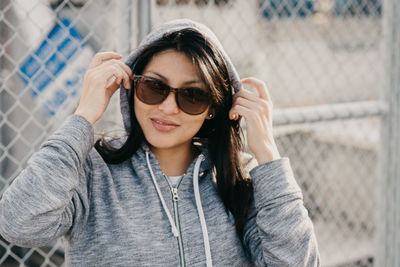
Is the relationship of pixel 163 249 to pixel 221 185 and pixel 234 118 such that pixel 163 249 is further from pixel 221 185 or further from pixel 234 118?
pixel 234 118

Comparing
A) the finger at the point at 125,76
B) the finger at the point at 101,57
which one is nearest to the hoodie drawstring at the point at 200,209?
the finger at the point at 125,76

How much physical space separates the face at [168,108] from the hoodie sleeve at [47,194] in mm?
231

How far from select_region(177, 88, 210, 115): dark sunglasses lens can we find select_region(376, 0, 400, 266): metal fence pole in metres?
1.56

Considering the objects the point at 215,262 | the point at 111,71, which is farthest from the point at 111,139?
the point at 215,262

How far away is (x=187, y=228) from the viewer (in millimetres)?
1488

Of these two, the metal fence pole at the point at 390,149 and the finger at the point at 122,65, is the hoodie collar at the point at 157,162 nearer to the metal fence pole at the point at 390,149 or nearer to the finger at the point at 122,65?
the finger at the point at 122,65

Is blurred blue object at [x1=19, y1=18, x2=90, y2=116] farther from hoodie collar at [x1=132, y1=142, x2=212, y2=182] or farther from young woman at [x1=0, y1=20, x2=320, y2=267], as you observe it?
hoodie collar at [x1=132, y1=142, x2=212, y2=182]

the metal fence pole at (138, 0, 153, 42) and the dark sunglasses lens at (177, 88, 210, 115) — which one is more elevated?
the metal fence pole at (138, 0, 153, 42)

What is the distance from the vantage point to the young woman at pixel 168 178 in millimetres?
1365

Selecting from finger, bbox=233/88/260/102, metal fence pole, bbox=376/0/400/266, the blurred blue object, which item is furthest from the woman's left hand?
metal fence pole, bbox=376/0/400/266

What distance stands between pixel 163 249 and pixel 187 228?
111mm

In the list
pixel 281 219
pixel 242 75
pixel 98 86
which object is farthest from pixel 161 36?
pixel 242 75

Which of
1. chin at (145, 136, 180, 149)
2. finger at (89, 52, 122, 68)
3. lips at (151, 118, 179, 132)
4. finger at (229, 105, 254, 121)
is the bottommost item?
chin at (145, 136, 180, 149)

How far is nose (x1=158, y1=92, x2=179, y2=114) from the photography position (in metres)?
1.47
